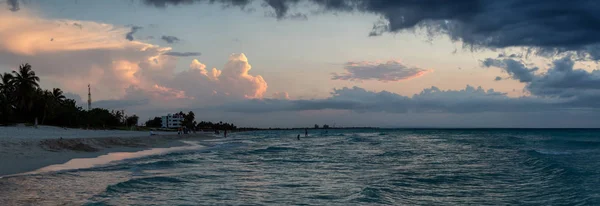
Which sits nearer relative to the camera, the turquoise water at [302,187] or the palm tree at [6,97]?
the turquoise water at [302,187]

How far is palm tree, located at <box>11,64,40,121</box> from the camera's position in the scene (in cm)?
7344

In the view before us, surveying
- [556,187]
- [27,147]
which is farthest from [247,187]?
[27,147]

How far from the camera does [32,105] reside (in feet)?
248

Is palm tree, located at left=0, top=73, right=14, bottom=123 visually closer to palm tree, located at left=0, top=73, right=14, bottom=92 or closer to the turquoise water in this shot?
palm tree, located at left=0, top=73, right=14, bottom=92

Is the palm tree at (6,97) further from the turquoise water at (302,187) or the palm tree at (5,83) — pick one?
the turquoise water at (302,187)

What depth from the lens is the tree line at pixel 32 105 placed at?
73875 mm

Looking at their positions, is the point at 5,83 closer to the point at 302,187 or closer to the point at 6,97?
the point at 6,97

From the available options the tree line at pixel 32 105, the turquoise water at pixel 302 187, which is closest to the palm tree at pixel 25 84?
the tree line at pixel 32 105

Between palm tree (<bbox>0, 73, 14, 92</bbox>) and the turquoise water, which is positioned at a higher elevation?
palm tree (<bbox>0, 73, 14, 92</bbox>)

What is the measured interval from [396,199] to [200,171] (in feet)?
40.1

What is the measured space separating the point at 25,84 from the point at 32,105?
3.91m

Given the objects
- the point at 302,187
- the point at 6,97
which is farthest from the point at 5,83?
the point at 302,187

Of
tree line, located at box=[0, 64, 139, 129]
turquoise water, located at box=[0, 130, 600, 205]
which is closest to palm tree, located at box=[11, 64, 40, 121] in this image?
tree line, located at box=[0, 64, 139, 129]

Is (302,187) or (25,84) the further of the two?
(25,84)
